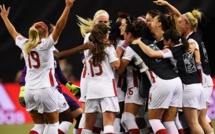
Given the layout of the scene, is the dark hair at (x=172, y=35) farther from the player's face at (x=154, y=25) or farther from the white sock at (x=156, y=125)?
the white sock at (x=156, y=125)

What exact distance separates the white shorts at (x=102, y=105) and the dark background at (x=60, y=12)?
5199mm

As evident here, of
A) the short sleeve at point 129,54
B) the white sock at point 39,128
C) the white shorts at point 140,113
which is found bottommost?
the white sock at point 39,128

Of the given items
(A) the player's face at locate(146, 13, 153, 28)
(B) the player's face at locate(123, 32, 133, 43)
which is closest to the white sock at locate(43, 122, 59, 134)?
(B) the player's face at locate(123, 32, 133, 43)

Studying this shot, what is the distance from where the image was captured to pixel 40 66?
Result: 886 centimetres

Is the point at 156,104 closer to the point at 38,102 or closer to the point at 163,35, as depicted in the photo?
the point at 163,35

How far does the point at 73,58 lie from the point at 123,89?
4.76m

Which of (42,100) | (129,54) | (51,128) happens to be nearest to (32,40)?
→ (42,100)

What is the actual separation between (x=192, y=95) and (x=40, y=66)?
2.02 meters

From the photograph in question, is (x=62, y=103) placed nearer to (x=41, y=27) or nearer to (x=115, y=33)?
(x=115, y=33)

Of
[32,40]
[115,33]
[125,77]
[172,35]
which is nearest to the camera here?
[32,40]

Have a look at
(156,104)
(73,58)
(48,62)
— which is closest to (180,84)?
(156,104)

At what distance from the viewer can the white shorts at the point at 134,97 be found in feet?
30.8

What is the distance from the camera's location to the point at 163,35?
→ 905 centimetres

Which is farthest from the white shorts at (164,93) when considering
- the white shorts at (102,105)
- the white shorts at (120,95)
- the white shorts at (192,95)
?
the white shorts at (120,95)
